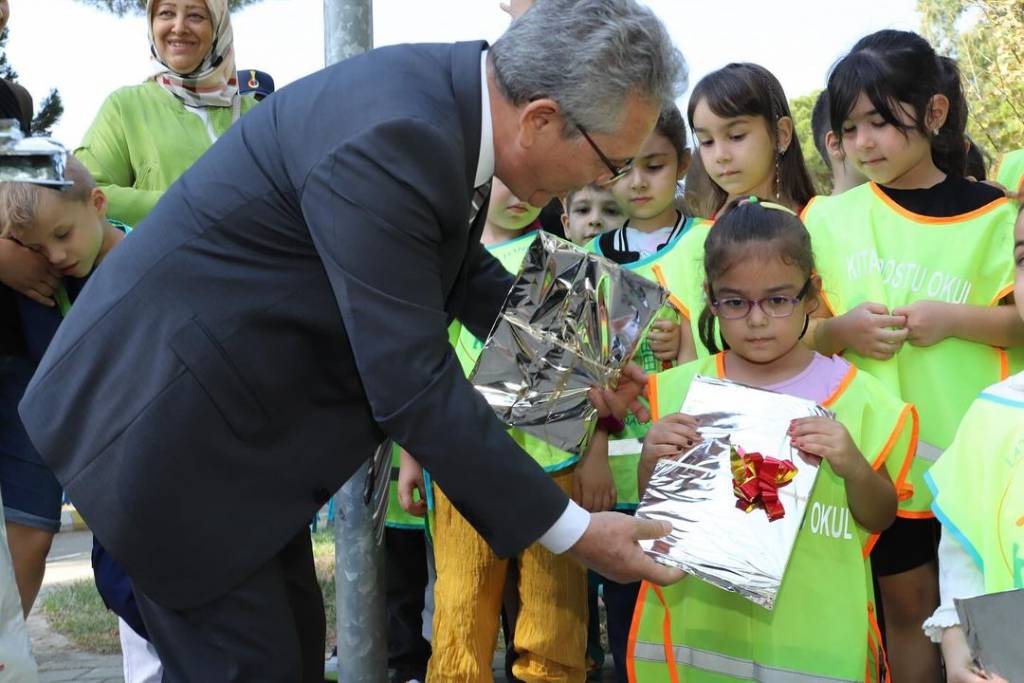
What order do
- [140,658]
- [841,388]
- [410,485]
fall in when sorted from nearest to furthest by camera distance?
[841,388] → [140,658] → [410,485]

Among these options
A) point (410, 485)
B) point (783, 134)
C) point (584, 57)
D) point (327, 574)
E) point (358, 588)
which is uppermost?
point (584, 57)

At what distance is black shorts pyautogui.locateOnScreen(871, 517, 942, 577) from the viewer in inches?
120

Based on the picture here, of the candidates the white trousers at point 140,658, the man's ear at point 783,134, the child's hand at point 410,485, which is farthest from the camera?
the man's ear at point 783,134

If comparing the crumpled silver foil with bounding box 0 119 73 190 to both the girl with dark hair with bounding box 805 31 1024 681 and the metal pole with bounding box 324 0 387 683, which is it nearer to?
the metal pole with bounding box 324 0 387 683

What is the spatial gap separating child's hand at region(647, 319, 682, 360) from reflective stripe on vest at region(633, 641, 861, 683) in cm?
88

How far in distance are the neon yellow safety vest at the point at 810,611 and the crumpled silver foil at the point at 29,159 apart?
173 cm

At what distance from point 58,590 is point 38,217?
3.47 m

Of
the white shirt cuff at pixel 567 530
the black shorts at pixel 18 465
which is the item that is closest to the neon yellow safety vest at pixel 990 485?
the white shirt cuff at pixel 567 530

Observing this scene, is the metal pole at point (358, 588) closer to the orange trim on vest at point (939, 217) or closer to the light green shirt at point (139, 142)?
the light green shirt at point (139, 142)

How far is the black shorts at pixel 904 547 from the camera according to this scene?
304 centimetres

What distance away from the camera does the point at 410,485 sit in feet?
11.5

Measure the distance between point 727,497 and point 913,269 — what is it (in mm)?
942

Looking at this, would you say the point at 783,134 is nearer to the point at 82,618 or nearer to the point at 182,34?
the point at 182,34

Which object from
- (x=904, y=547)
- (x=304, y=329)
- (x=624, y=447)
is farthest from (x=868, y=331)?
(x=304, y=329)
